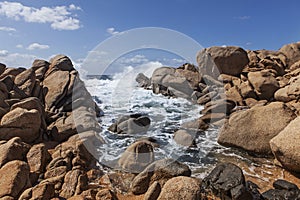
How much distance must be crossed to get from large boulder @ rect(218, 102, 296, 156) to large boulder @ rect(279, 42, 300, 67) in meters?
13.3

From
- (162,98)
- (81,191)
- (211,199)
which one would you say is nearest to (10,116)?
(81,191)

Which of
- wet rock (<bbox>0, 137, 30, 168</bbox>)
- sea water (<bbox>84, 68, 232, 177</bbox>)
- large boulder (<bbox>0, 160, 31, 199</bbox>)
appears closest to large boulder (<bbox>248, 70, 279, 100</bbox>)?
sea water (<bbox>84, 68, 232, 177</bbox>)

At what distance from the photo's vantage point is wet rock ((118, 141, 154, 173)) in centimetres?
669

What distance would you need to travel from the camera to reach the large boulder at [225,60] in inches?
696

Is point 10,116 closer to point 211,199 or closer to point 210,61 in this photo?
point 211,199

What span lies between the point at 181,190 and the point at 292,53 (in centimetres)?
1876

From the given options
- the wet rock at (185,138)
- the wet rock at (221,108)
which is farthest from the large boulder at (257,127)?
the wet rock at (221,108)

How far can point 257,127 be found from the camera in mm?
7672

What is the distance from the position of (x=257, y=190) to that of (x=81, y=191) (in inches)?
158

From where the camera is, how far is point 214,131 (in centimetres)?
1014

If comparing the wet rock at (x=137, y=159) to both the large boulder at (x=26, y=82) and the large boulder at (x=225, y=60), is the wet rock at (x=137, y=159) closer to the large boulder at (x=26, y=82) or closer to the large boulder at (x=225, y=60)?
the large boulder at (x=26, y=82)

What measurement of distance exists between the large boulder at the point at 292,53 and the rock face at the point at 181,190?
1766 cm

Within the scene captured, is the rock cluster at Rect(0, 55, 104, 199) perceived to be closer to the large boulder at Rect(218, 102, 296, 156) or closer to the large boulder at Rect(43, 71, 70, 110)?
the large boulder at Rect(43, 71, 70, 110)

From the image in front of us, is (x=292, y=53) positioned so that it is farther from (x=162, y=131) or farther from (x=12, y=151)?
(x=12, y=151)
